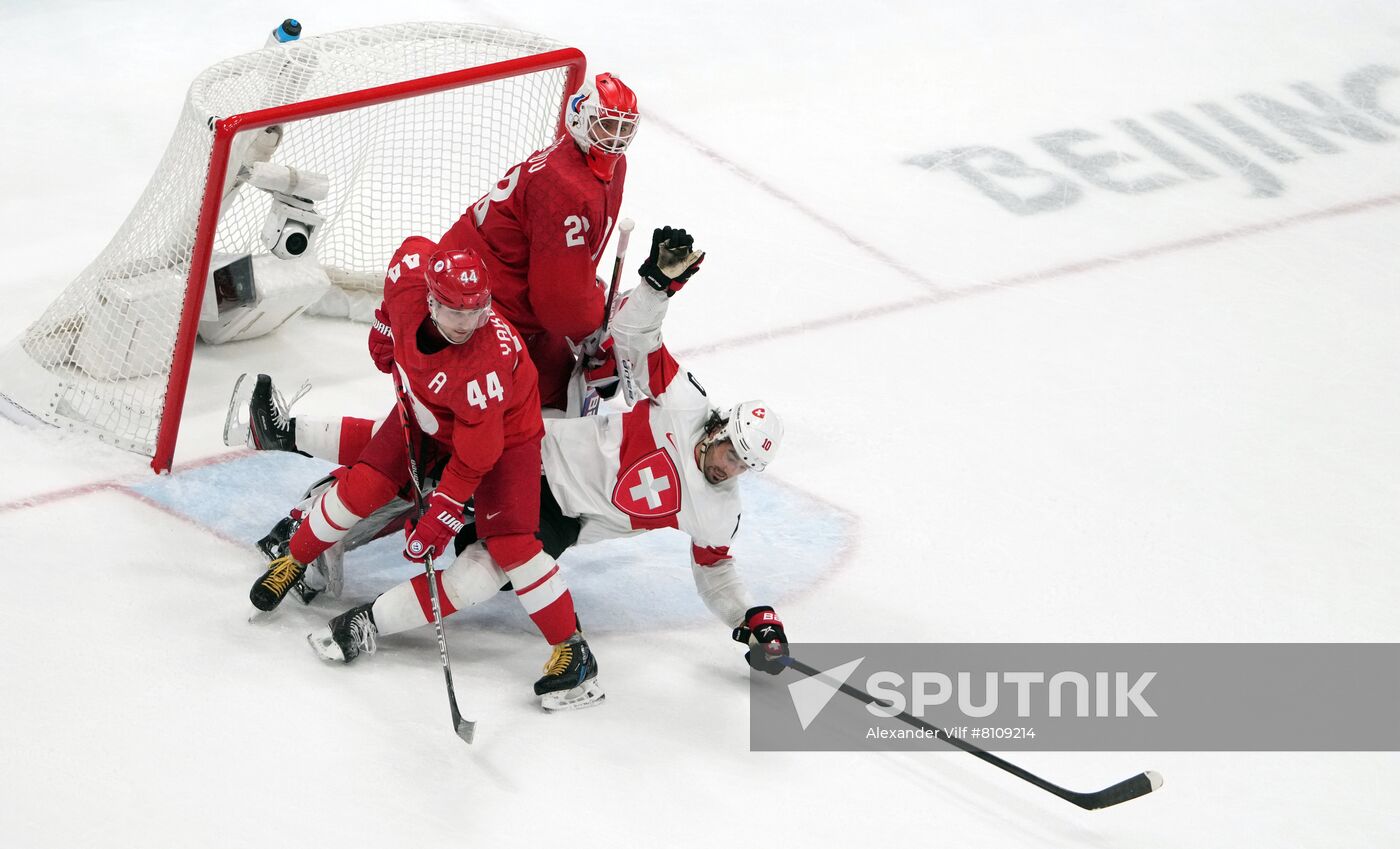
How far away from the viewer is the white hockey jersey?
10.3ft

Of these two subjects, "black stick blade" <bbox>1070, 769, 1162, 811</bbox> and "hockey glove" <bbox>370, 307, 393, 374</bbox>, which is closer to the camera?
"black stick blade" <bbox>1070, 769, 1162, 811</bbox>

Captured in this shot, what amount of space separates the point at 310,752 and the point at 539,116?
2020 millimetres

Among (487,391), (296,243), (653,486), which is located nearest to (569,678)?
(653,486)

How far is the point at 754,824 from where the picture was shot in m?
2.87

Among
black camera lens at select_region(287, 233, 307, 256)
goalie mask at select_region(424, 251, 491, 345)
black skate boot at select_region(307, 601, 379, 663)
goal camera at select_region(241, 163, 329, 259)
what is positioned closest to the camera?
goalie mask at select_region(424, 251, 491, 345)

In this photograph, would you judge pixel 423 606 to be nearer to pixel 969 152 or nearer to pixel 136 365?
pixel 136 365

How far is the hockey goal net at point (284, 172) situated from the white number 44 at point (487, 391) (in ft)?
3.01

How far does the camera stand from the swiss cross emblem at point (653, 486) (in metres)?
3.15

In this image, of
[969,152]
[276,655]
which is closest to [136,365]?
[276,655]

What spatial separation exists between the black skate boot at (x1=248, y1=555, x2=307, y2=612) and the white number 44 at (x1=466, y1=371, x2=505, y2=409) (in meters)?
0.54

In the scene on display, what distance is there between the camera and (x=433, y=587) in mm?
2986

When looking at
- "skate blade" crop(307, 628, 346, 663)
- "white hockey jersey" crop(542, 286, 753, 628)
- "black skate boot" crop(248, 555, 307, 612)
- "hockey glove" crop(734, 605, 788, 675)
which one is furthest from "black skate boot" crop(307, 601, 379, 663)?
"hockey glove" crop(734, 605, 788, 675)

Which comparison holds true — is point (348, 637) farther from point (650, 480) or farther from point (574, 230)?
point (574, 230)

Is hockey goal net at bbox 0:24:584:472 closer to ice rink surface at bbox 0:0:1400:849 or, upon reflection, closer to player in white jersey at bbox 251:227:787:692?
ice rink surface at bbox 0:0:1400:849
